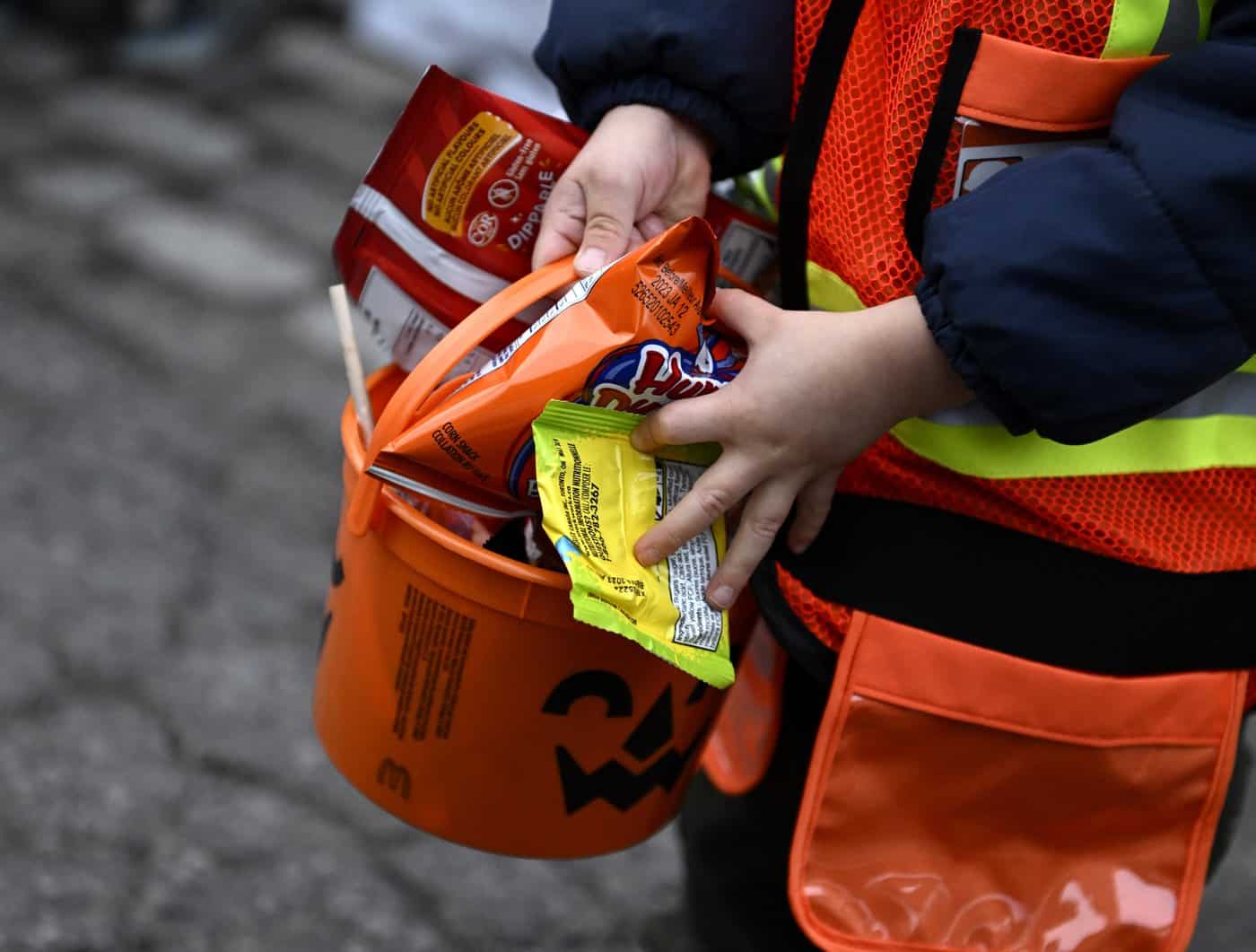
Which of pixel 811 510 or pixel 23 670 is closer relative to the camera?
pixel 811 510

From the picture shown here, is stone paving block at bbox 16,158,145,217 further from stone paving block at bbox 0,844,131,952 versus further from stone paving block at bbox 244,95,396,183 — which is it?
stone paving block at bbox 0,844,131,952

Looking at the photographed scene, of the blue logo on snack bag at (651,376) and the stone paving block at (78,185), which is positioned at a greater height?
the blue logo on snack bag at (651,376)

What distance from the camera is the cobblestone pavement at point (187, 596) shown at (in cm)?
155

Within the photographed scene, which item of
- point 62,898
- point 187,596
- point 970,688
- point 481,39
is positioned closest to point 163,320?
point 187,596

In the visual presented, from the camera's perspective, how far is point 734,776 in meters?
1.07

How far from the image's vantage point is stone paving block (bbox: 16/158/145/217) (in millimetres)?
2992

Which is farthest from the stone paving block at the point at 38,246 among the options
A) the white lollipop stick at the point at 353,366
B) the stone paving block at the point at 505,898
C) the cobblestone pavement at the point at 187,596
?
the white lollipop stick at the point at 353,366

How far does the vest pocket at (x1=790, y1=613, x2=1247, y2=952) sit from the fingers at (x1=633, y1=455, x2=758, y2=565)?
0.12 m

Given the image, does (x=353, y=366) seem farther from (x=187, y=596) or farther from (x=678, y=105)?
(x=187, y=596)

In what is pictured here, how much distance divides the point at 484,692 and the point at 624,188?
36cm

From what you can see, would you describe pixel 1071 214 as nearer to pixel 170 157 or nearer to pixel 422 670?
pixel 422 670

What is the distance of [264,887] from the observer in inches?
60.9

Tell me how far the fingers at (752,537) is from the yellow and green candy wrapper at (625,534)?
1 cm

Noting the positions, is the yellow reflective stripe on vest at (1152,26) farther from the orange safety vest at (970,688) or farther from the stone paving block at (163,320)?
the stone paving block at (163,320)
